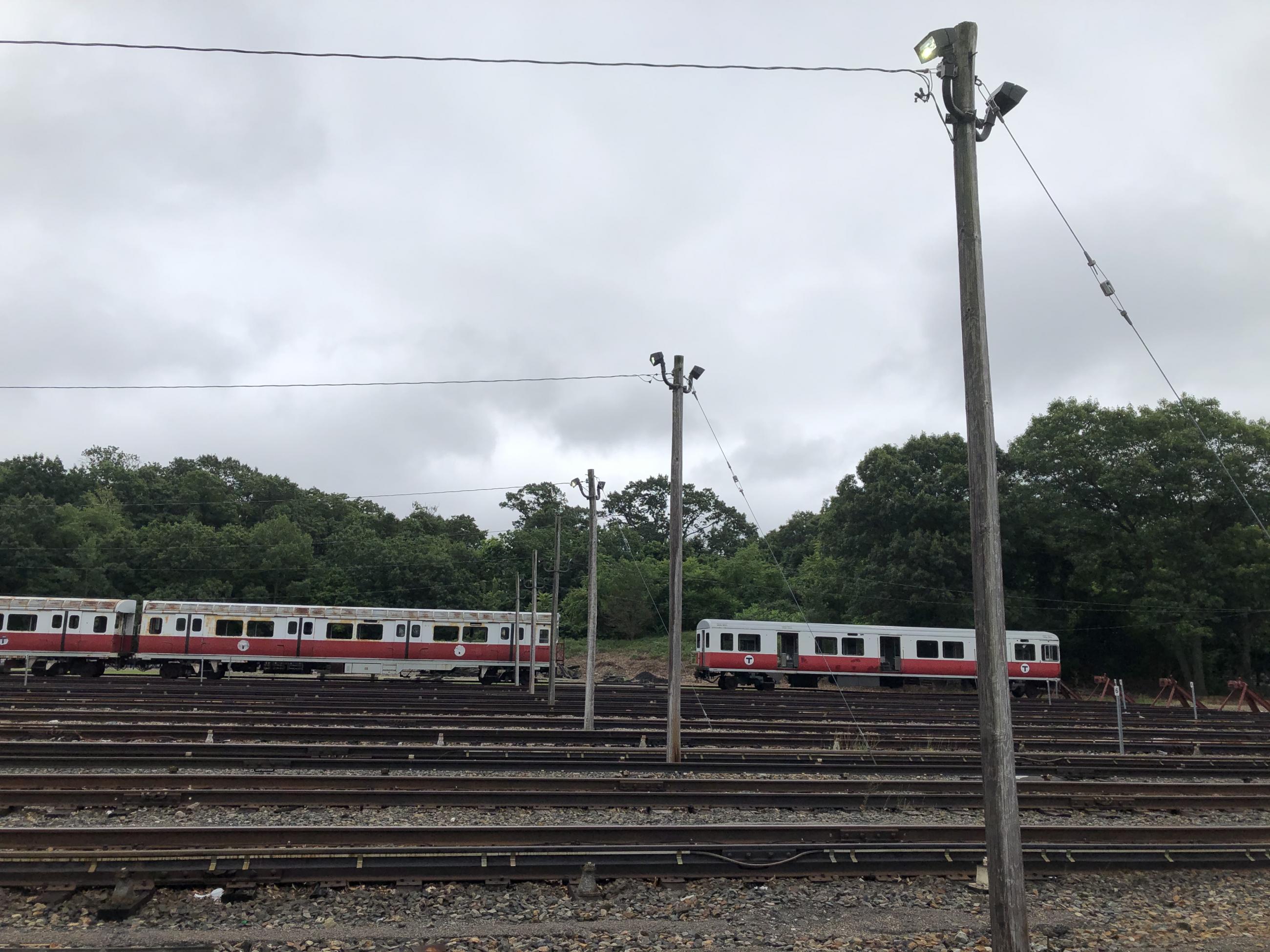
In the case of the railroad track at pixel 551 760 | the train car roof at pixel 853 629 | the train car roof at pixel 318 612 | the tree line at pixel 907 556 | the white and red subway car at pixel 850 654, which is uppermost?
the tree line at pixel 907 556

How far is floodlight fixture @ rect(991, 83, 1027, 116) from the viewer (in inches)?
255

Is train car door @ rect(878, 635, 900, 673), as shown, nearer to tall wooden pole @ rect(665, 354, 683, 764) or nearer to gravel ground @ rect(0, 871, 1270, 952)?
tall wooden pole @ rect(665, 354, 683, 764)

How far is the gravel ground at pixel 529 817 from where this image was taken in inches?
422

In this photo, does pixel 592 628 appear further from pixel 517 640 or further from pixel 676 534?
pixel 517 640

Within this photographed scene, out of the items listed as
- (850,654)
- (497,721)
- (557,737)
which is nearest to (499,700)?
(497,721)

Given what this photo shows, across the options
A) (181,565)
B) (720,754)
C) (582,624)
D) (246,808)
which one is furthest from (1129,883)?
(181,565)

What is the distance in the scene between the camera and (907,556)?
44.0 metres

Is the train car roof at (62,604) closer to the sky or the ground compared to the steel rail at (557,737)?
closer to the sky

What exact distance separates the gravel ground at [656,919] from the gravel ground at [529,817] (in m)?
1.95

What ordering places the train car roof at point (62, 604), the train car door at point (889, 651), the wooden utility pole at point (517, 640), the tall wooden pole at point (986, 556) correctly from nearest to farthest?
1. the tall wooden pole at point (986, 556)
2. the train car roof at point (62, 604)
3. the wooden utility pole at point (517, 640)
4. the train car door at point (889, 651)

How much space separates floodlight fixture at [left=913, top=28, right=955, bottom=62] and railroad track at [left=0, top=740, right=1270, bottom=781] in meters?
11.9

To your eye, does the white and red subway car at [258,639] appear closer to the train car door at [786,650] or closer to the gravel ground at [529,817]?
the train car door at [786,650]

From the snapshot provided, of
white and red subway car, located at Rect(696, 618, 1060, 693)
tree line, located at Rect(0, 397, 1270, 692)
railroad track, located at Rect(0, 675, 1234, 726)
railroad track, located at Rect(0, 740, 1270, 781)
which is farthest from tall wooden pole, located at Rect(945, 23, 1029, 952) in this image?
white and red subway car, located at Rect(696, 618, 1060, 693)

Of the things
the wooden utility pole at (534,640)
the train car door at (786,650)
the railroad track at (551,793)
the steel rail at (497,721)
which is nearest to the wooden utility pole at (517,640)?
the wooden utility pole at (534,640)
